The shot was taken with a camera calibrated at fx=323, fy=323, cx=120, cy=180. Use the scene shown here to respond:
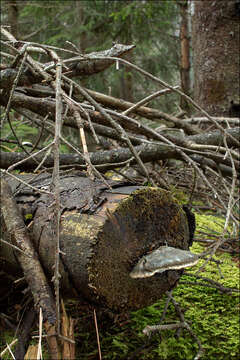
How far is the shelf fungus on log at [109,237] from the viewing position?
49.9 inches

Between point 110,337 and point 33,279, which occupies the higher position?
point 33,279

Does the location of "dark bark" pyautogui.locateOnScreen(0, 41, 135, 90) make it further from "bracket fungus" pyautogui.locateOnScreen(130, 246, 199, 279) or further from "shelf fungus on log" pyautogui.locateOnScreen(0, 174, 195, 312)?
"bracket fungus" pyautogui.locateOnScreen(130, 246, 199, 279)

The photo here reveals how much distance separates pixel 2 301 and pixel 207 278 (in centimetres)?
149

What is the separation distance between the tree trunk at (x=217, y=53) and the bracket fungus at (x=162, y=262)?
13.6 feet

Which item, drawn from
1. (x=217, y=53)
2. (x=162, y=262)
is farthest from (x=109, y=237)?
(x=217, y=53)

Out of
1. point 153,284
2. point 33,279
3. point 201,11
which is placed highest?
point 201,11

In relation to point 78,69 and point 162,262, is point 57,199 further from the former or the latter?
point 78,69

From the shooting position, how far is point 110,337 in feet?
6.40

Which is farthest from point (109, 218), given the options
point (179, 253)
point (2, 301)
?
point (2, 301)

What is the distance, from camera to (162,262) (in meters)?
1.23

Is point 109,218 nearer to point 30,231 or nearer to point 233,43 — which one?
point 30,231

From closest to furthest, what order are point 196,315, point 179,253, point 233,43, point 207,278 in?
point 179,253 < point 196,315 < point 207,278 < point 233,43

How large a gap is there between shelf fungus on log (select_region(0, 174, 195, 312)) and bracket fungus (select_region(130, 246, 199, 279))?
11 millimetres

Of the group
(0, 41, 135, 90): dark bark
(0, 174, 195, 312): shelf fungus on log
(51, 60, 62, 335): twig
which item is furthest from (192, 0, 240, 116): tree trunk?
(51, 60, 62, 335): twig
